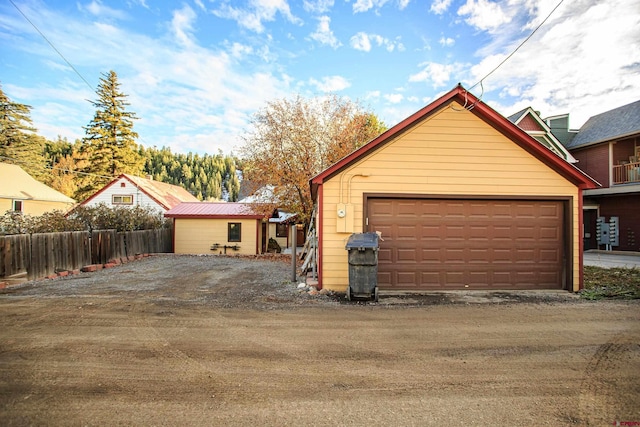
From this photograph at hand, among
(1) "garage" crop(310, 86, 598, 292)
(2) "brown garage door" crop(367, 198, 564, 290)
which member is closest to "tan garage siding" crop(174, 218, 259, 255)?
(1) "garage" crop(310, 86, 598, 292)

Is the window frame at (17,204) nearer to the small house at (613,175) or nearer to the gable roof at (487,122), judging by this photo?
the gable roof at (487,122)

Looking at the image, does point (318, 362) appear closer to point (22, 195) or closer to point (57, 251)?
point (57, 251)

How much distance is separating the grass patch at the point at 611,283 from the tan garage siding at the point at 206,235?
54.7 feet

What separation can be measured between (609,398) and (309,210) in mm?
15619

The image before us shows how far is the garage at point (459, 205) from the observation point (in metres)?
7.93

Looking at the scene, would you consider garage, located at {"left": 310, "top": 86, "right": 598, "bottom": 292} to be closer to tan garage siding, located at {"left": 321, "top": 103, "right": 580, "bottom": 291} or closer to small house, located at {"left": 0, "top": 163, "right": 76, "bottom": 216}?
tan garage siding, located at {"left": 321, "top": 103, "right": 580, "bottom": 291}

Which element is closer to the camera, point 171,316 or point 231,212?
point 171,316

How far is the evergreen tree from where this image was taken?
107 feet

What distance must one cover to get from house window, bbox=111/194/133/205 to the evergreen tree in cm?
1511

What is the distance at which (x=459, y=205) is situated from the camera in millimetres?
8094

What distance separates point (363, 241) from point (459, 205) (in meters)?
2.80

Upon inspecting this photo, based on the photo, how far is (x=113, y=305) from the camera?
259 inches

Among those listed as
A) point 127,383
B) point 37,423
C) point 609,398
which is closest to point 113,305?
point 127,383

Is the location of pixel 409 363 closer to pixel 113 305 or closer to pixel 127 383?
pixel 127 383
